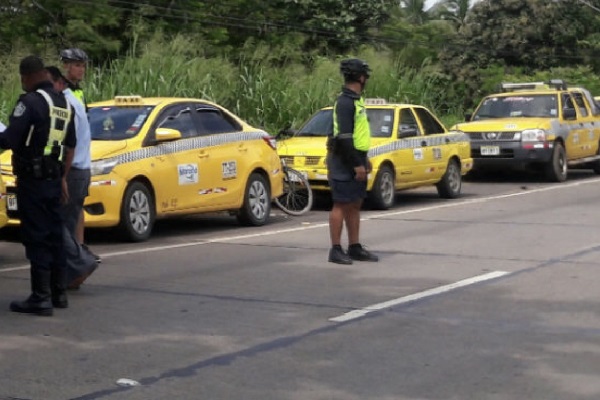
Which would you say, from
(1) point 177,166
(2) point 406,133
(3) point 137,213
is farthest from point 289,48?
(3) point 137,213

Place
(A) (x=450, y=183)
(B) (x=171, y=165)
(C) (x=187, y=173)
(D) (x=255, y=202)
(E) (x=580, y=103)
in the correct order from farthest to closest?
(E) (x=580, y=103) < (A) (x=450, y=183) < (D) (x=255, y=202) < (C) (x=187, y=173) < (B) (x=171, y=165)

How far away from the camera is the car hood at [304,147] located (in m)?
17.6

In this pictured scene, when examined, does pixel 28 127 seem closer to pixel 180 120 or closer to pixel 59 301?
pixel 59 301

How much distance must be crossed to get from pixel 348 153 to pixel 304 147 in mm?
6513

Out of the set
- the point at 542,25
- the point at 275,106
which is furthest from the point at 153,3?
the point at 542,25

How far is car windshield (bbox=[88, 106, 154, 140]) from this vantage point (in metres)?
13.7

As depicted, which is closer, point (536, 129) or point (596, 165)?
point (536, 129)

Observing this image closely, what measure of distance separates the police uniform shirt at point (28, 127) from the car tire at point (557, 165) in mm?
15855

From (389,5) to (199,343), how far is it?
117 ft

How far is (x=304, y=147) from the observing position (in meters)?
17.8

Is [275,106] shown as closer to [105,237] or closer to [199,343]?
[105,237]

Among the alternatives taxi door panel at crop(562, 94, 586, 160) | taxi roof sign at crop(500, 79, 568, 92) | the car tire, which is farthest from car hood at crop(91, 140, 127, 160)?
taxi roof sign at crop(500, 79, 568, 92)

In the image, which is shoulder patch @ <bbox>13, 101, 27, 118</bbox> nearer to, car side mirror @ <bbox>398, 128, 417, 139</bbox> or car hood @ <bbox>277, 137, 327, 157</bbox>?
car hood @ <bbox>277, 137, 327, 157</bbox>

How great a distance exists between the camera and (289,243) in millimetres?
→ 13500
